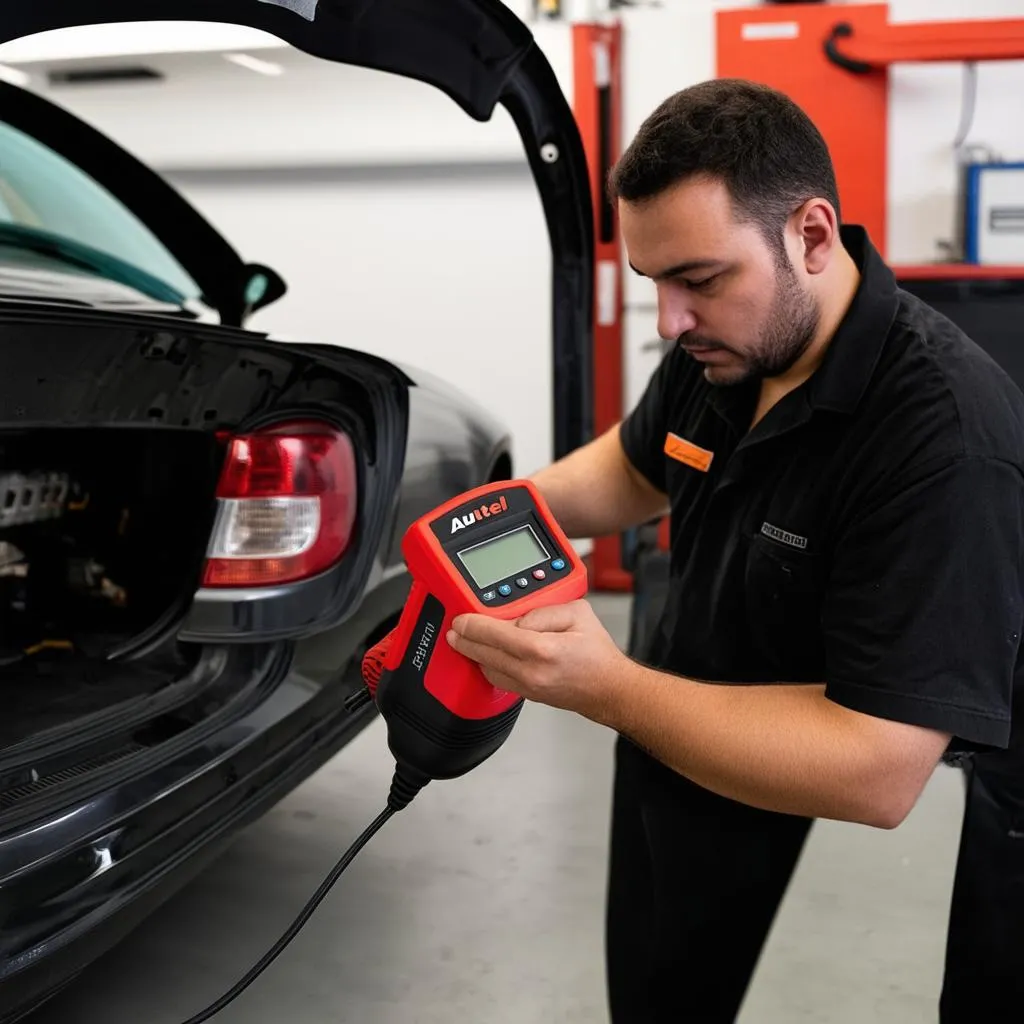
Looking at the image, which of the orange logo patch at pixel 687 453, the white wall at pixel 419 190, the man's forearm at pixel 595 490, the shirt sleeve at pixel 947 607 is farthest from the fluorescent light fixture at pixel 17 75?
the shirt sleeve at pixel 947 607

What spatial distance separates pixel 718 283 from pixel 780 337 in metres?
0.10

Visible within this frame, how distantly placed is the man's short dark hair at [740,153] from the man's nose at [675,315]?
11 cm

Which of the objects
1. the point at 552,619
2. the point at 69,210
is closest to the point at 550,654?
the point at 552,619

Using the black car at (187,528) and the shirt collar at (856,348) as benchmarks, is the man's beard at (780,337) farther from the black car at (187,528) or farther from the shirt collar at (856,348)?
the black car at (187,528)

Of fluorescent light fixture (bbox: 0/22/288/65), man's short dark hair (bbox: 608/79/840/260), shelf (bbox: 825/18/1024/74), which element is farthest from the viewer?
fluorescent light fixture (bbox: 0/22/288/65)

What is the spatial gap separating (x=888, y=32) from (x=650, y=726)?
11.4 ft

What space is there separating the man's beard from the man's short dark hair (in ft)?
0.17

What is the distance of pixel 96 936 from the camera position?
1213mm

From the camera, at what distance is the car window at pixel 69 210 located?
7.39ft

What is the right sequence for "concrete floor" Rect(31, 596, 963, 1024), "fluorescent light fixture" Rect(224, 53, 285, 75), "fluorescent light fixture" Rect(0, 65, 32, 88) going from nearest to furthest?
"concrete floor" Rect(31, 596, 963, 1024), "fluorescent light fixture" Rect(224, 53, 285, 75), "fluorescent light fixture" Rect(0, 65, 32, 88)

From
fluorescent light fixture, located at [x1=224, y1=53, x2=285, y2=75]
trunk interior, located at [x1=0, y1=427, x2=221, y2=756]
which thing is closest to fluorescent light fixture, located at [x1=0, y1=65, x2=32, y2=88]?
fluorescent light fixture, located at [x1=224, y1=53, x2=285, y2=75]

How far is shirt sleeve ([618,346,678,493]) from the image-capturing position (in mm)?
1576

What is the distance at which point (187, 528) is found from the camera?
5.67 feet

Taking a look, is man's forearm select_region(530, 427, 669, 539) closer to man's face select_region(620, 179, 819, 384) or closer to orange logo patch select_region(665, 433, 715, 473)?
orange logo patch select_region(665, 433, 715, 473)
